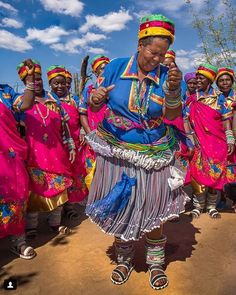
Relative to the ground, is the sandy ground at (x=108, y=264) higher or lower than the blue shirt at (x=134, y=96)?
lower

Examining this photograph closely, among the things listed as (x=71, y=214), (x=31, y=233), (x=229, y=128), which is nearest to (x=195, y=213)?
(x=229, y=128)

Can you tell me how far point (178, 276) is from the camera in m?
3.69

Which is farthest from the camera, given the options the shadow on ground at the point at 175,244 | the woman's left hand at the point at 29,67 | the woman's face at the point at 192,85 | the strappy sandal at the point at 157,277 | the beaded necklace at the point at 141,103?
the woman's face at the point at 192,85

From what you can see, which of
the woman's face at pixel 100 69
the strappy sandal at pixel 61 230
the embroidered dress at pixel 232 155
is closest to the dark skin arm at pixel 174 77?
the strappy sandal at pixel 61 230

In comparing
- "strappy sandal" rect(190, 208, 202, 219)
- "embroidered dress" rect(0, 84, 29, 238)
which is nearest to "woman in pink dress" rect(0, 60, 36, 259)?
"embroidered dress" rect(0, 84, 29, 238)

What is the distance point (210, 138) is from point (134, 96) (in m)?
2.94

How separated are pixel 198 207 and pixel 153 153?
117 inches

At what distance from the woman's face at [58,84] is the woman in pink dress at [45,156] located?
0.58 metres

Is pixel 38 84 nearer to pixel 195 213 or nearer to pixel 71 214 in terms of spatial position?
pixel 71 214

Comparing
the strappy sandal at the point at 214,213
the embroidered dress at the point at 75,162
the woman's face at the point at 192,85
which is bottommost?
the strappy sandal at the point at 214,213

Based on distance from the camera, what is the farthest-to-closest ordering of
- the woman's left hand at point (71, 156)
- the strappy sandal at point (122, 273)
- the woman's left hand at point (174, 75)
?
the woman's left hand at point (71, 156) → the strappy sandal at point (122, 273) → the woman's left hand at point (174, 75)

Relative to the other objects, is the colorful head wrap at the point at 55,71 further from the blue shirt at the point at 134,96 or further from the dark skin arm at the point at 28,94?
the blue shirt at the point at 134,96

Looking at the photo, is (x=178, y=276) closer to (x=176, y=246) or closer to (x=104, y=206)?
(x=176, y=246)

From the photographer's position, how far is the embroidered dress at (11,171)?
3.87 metres
